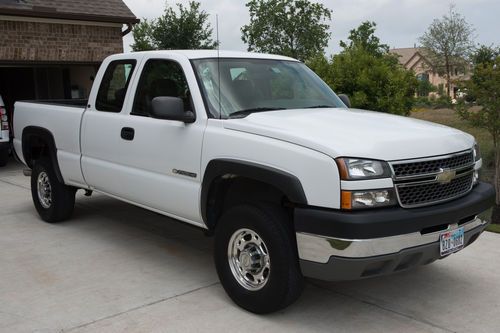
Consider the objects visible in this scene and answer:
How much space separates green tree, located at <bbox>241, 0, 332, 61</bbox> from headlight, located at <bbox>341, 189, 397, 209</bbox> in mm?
31728

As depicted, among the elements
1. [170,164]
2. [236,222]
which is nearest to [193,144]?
[170,164]

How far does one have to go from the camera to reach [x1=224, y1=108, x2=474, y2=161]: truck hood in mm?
3600

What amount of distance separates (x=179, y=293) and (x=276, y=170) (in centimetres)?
149

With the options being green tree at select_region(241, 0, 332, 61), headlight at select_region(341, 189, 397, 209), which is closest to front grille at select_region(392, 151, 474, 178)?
headlight at select_region(341, 189, 397, 209)

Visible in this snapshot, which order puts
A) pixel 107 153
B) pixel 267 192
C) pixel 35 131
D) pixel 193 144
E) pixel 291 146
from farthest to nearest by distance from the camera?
pixel 35 131, pixel 107 153, pixel 193 144, pixel 267 192, pixel 291 146

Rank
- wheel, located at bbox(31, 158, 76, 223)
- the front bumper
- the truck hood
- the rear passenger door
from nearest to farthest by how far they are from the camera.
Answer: the front bumper, the truck hood, the rear passenger door, wheel, located at bbox(31, 158, 76, 223)

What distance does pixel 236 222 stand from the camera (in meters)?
4.11

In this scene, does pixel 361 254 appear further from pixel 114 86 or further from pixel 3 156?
pixel 3 156

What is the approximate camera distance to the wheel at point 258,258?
12.5ft

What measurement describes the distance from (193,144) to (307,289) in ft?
5.02

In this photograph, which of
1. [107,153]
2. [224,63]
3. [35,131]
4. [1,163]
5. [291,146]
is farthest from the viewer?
[1,163]

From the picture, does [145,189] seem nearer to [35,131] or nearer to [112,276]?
[112,276]

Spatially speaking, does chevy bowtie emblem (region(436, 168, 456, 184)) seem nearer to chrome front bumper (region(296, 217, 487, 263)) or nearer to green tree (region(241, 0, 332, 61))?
chrome front bumper (region(296, 217, 487, 263))

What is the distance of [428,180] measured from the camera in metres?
3.75
